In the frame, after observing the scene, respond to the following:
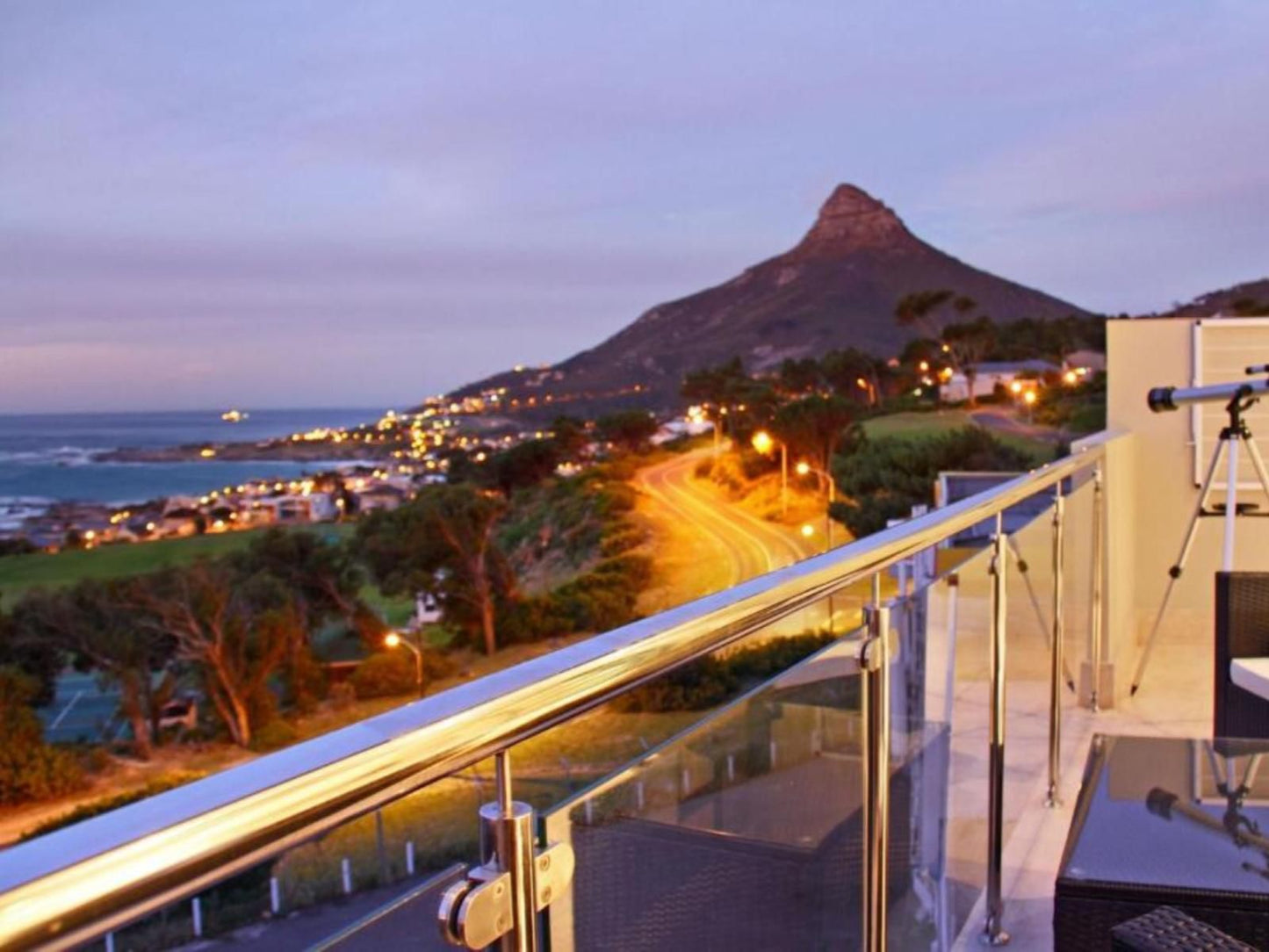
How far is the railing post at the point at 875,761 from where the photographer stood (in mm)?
1761

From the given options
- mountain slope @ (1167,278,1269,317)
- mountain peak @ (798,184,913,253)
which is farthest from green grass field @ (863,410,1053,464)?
mountain peak @ (798,184,913,253)

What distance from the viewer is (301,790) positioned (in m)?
0.66

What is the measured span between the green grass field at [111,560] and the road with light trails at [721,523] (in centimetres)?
1208

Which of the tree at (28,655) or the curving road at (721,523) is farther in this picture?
the curving road at (721,523)

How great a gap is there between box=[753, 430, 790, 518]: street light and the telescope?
123ft

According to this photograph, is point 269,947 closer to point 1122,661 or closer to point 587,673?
point 587,673

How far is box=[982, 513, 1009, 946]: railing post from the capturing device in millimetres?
2748

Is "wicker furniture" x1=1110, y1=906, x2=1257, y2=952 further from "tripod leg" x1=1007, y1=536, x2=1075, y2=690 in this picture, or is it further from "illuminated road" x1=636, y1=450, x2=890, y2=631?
"illuminated road" x1=636, y1=450, x2=890, y2=631

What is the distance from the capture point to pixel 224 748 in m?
29.9

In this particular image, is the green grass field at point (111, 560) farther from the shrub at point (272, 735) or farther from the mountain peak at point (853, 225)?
the mountain peak at point (853, 225)

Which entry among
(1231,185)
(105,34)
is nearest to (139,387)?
(105,34)

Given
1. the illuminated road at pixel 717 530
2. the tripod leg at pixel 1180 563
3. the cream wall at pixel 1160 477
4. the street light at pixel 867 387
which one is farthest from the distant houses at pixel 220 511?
the tripod leg at pixel 1180 563

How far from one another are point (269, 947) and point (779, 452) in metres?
44.4

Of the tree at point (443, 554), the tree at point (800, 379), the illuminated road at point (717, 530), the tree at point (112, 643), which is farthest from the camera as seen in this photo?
the tree at point (800, 379)
